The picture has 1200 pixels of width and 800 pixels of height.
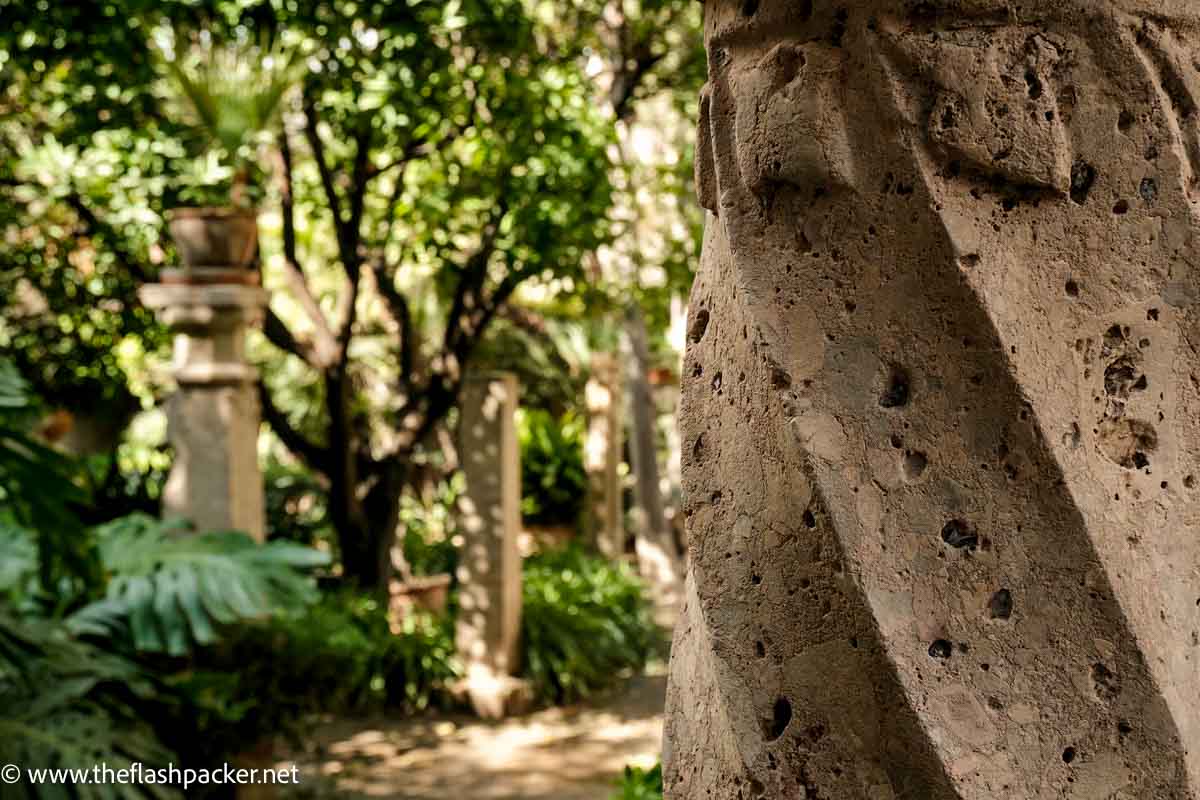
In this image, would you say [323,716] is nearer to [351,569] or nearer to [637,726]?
[351,569]

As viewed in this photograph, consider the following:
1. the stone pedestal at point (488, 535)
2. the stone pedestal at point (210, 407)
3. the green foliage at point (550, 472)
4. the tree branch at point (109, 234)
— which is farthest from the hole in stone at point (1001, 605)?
the green foliage at point (550, 472)

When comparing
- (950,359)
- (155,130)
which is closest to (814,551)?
(950,359)

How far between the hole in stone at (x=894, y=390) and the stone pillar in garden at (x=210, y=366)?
5218 millimetres

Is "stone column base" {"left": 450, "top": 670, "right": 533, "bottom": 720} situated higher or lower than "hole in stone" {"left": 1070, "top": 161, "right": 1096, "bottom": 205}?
lower

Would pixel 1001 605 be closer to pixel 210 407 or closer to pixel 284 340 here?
pixel 210 407

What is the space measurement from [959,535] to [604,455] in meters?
10.9

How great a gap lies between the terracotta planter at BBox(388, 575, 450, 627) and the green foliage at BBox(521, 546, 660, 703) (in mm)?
656

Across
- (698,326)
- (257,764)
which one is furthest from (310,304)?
(698,326)

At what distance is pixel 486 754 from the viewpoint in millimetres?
7625

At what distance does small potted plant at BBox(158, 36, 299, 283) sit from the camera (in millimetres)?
6035

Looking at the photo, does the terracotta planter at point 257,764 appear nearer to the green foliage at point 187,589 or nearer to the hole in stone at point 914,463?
the green foliage at point 187,589

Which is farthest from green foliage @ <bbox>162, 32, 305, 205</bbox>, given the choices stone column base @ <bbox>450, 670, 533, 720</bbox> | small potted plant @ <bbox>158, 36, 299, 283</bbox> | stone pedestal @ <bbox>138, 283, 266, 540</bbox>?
stone column base @ <bbox>450, 670, 533, 720</bbox>

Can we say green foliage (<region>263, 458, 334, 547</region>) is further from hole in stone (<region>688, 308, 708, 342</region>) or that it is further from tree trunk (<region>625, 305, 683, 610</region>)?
hole in stone (<region>688, 308, 708, 342</region>)

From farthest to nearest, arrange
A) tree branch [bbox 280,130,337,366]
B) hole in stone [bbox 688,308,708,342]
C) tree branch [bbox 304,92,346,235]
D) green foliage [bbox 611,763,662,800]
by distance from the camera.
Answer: tree branch [bbox 280,130,337,366] < tree branch [bbox 304,92,346,235] < green foliage [bbox 611,763,662,800] < hole in stone [bbox 688,308,708,342]
